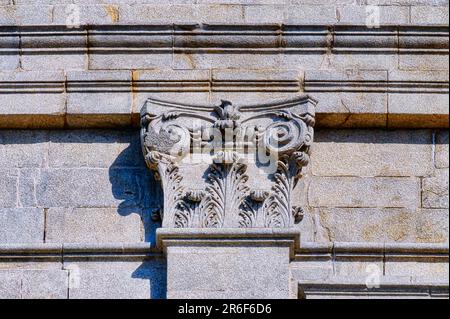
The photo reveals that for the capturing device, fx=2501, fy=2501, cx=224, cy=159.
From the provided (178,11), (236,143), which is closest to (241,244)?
(236,143)

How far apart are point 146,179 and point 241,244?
42.2 inches

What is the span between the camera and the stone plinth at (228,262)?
19422mm

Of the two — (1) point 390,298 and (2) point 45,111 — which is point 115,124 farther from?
(1) point 390,298

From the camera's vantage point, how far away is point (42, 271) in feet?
64.7

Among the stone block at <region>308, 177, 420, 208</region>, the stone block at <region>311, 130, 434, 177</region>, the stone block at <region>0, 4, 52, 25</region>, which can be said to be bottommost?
the stone block at <region>308, 177, 420, 208</region>

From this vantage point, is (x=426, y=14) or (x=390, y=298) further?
(x=426, y=14)

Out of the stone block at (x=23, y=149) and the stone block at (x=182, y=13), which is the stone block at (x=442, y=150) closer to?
the stone block at (x=182, y=13)

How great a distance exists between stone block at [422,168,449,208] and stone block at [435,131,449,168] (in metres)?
0.06

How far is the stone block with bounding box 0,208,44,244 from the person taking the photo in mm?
19953

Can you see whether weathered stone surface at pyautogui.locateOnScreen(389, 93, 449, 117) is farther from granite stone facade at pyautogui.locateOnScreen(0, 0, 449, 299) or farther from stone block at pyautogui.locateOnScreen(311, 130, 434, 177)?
stone block at pyautogui.locateOnScreen(311, 130, 434, 177)

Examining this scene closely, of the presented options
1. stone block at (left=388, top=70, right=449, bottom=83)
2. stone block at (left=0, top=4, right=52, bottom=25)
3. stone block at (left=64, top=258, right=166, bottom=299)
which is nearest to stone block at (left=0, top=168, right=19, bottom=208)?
stone block at (left=64, top=258, right=166, bottom=299)

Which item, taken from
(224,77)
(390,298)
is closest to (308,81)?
(224,77)

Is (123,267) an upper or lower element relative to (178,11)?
lower

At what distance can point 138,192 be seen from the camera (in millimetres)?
20094
